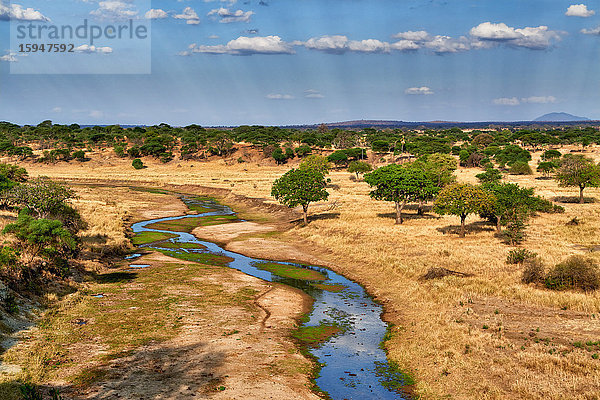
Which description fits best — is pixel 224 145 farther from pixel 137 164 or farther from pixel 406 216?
pixel 406 216

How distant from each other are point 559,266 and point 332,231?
3035 cm

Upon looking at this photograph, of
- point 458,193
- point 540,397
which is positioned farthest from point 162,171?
point 540,397

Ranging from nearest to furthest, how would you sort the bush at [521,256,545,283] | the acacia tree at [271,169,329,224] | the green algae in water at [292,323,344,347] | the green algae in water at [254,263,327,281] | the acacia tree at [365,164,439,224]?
1. the green algae in water at [292,323,344,347]
2. the bush at [521,256,545,283]
3. the green algae in water at [254,263,327,281]
4. the acacia tree at [365,164,439,224]
5. the acacia tree at [271,169,329,224]

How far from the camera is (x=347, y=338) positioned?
1209 inches

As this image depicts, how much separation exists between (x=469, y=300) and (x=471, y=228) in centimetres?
2690

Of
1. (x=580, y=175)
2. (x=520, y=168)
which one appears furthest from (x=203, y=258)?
(x=520, y=168)

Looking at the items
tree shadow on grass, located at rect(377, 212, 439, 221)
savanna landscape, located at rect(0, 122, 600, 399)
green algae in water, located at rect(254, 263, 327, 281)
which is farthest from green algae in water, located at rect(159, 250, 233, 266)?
tree shadow on grass, located at rect(377, 212, 439, 221)

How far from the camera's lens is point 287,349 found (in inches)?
1110

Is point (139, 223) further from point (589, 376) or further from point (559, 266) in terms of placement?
point (589, 376)

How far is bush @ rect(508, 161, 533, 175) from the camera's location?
119 m

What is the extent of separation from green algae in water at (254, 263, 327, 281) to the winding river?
28.1 inches

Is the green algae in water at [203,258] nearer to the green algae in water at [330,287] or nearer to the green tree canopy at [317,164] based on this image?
the green algae in water at [330,287]

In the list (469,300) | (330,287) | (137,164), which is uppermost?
(137,164)

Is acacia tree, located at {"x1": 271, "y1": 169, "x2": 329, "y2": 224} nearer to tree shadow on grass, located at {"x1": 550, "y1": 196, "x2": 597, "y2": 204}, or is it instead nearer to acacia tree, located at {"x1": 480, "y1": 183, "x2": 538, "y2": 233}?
acacia tree, located at {"x1": 480, "y1": 183, "x2": 538, "y2": 233}
